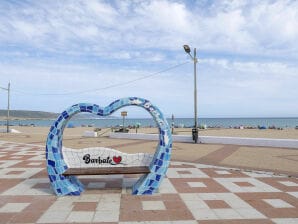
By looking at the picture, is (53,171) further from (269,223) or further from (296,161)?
(296,161)

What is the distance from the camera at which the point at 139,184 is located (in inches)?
314

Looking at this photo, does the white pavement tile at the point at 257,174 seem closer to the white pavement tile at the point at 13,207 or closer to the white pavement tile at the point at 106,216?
the white pavement tile at the point at 106,216

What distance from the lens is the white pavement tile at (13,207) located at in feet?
21.6

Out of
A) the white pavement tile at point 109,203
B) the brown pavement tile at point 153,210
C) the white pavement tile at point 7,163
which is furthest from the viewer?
the white pavement tile at point 7,163

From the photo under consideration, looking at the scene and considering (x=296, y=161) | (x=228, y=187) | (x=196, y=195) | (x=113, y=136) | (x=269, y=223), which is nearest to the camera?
(x=269, y=223)

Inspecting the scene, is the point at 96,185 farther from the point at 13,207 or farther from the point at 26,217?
the point at 26,217

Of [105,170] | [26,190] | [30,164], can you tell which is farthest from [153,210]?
[30,164]

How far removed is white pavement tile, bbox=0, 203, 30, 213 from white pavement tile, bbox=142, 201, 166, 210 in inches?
102

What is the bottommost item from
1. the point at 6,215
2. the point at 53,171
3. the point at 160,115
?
the point at 6,215

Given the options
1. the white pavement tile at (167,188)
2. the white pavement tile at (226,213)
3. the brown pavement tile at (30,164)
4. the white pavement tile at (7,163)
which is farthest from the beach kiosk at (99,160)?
the white pavement tile at (7,163)

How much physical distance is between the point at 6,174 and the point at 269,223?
8273 millimetres

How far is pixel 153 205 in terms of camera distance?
22.9ft

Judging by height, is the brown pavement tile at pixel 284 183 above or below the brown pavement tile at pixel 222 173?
below

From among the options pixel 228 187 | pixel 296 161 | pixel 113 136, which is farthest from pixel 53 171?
pixel 113 136
